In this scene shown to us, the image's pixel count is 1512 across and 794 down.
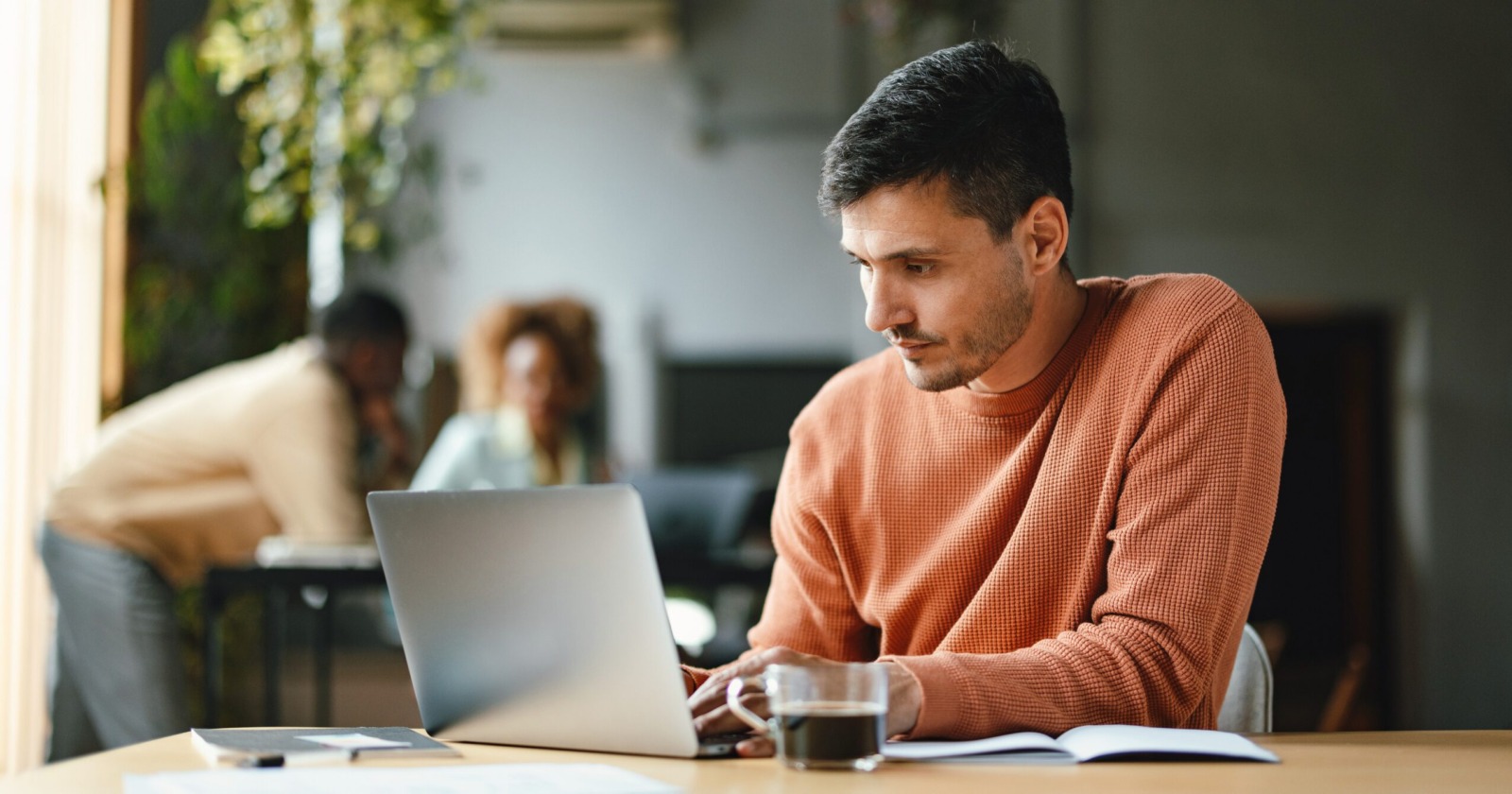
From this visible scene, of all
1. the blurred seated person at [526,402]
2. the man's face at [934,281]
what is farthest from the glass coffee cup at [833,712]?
the blurred seated person at [526,402]

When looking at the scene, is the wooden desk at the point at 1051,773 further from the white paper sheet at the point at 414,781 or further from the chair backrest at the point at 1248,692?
the chair backrest at the point at 1248,692

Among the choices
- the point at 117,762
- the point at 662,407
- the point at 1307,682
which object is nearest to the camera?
the point at 117,762

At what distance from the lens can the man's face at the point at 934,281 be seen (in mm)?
1274

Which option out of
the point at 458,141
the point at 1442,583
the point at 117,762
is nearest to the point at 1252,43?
the point at 1442,583

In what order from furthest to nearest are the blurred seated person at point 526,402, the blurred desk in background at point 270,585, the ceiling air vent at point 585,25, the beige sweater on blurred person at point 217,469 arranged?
the ceiling air vent at point 585,25, the blurred seated person at point 526,402, the beige sweater on blurred person at point 217,469, the blurred desk in background at point 270,585

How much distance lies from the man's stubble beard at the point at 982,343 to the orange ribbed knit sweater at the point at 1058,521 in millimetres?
77

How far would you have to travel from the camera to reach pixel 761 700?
1.01 meters

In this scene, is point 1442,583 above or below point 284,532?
below

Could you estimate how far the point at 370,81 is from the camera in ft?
12.1

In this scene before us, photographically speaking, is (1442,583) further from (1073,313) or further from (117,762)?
(117,762)

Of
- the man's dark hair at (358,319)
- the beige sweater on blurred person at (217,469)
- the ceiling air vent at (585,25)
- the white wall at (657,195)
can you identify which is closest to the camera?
the beige sweater on blurred person at (217,469)

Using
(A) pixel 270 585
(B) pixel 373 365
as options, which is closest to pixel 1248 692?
(A) pixel 270 585

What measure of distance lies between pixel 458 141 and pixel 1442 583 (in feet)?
13.7

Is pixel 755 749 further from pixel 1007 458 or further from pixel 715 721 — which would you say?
pixel 1007 458
